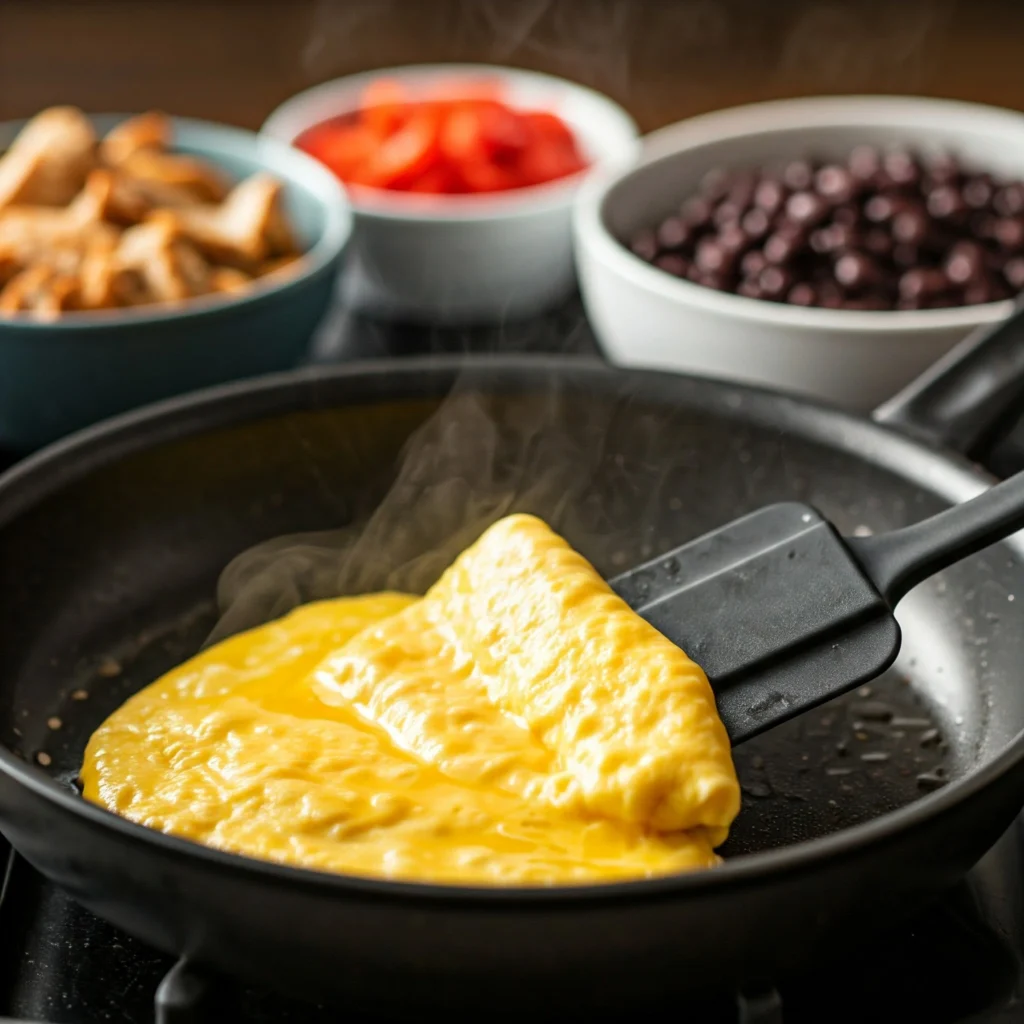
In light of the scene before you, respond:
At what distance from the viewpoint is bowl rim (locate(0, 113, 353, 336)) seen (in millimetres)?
1442

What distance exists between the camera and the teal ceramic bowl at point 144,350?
1454mm

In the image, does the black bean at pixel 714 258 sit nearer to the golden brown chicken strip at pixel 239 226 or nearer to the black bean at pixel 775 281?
the black bean at pixel 775 281

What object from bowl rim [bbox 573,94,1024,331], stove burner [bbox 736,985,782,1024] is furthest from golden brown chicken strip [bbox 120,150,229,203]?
stove burner [bbox 736,985,782,1024]

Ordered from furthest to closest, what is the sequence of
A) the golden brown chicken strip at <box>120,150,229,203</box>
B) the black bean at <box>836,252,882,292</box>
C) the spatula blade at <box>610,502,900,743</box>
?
the golden brown chicken strip at <box>120,150,229,203</box> → the black bean at <box>836,252,882,292</box> → the spatula blade at <box>610,502,900,743</box>

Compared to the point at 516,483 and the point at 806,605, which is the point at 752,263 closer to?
the point at 516,483

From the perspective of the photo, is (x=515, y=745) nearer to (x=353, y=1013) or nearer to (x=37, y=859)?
(x=353, y=1013)

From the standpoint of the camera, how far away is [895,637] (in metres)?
0.97

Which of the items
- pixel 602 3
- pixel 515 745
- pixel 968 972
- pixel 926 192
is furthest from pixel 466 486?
pixel 602 3

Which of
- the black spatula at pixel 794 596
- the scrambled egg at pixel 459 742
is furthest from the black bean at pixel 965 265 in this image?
the scrambled egg at pixel 459 742

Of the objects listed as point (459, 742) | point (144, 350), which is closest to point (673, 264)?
point (144, 350)

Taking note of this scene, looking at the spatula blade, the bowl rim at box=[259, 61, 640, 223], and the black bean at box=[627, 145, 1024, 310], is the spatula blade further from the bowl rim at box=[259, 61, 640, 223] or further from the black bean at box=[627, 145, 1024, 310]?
the bowl rim at box=[259, 61, 640, 223]

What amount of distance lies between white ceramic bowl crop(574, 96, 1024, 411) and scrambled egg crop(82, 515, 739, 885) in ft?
1.24

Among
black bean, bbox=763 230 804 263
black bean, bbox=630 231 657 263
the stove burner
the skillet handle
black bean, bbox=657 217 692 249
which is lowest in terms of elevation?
black bean, bbox=630 231 657 263

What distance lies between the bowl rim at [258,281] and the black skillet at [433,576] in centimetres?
25
